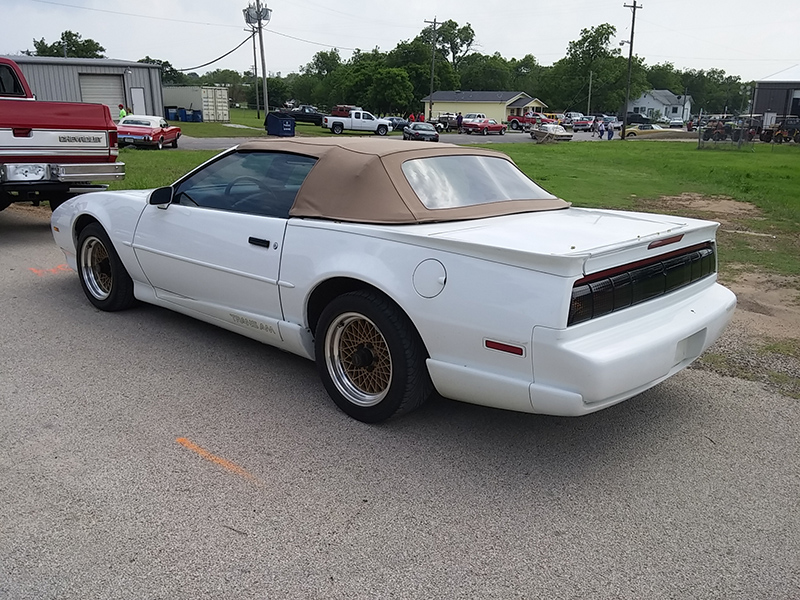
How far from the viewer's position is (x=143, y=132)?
1066 inches

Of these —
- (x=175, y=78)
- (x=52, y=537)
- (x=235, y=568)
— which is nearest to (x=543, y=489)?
(x=235, y=568)

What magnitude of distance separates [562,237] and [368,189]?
1.15 meters

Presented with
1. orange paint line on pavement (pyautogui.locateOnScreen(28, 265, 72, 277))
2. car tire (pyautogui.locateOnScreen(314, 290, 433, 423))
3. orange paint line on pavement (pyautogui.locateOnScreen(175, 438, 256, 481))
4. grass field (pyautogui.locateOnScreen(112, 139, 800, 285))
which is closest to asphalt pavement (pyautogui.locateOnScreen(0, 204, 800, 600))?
orange paint line on pavement (pyautogui.locateOnScreen(175, 438, 256, 481))

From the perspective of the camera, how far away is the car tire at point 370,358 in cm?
353

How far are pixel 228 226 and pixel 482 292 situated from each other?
195 cm

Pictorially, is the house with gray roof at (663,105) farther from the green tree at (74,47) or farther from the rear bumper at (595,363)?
the rear bumper at (595,363)

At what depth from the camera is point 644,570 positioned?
2.64 meters

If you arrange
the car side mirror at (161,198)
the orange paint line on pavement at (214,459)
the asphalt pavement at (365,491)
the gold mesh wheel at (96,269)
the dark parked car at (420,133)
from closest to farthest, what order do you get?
the asphalt pavement at (365,491) → the orange paint line on pavement at (214,459) → the car side mirror at (161,198) → the gold mesh wheel at (96,269) → the dark parked car at (420,133)

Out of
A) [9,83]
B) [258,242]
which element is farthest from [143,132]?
[258,242]

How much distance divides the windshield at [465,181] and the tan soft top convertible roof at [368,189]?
0.06m

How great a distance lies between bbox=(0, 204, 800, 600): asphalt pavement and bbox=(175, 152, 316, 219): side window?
3.47 ft

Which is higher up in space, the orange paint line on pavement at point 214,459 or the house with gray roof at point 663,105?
the house with gray roof at point 663,105

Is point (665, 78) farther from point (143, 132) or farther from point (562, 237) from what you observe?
point (562, 237)

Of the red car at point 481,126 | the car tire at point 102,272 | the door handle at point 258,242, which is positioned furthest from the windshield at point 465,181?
the red car at point 481,126
